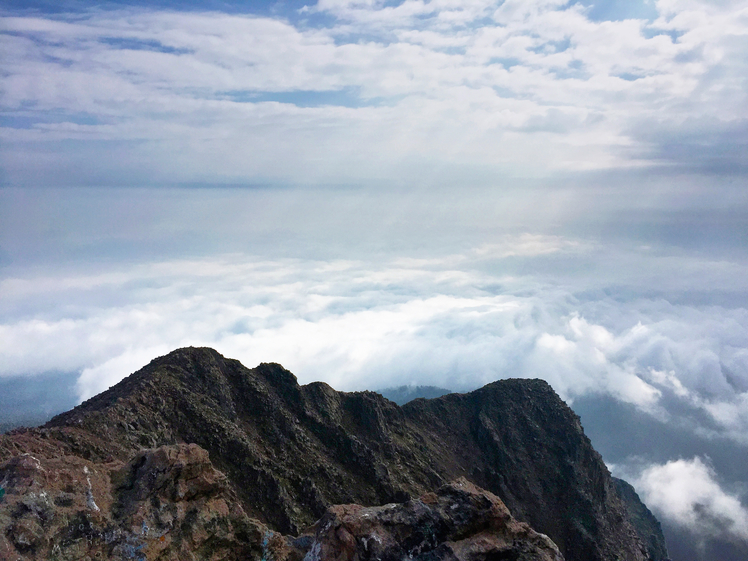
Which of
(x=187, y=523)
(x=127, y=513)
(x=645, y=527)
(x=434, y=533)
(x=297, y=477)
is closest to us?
(x=127, y=513)

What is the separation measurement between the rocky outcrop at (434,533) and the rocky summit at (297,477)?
0.29 feet

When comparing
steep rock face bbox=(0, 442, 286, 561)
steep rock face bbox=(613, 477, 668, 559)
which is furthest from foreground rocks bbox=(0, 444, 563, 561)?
steep rock face bbox=(613, 477, 668, 559)

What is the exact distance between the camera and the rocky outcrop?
2828 centimetres

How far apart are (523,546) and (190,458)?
2220 cm

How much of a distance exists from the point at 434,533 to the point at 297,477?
35.1 metres

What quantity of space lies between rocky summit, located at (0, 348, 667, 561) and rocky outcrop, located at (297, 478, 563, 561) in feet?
0.29

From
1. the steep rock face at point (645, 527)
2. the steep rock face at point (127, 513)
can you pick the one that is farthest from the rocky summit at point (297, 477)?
the steep rock face at point (645, 527)

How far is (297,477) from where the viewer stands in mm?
61000

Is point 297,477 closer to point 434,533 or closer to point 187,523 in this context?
point 187,523

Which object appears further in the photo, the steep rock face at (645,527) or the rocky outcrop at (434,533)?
the steep rock face at (645,527)

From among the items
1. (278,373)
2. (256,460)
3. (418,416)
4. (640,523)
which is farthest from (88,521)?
(640,523)

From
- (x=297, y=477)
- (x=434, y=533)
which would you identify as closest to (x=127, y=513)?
(x=434, y=533)

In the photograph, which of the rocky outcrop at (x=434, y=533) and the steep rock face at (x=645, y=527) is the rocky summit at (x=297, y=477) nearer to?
the rocky outcrop at (x=434, y=533)

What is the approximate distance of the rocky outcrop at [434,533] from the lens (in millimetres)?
28281
